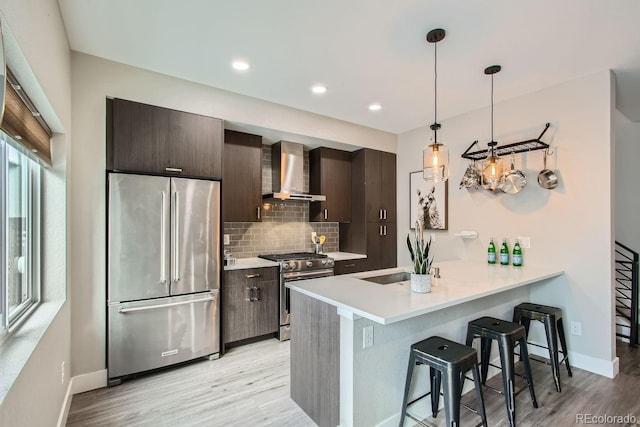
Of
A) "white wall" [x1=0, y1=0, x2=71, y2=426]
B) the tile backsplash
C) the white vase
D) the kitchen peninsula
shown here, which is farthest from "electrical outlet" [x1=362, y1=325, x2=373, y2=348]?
the tile backsplash

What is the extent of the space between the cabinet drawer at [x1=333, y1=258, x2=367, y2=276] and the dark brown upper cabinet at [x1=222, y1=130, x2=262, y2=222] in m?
1.23

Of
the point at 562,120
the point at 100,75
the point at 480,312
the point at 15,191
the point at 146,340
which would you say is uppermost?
the point at 100,75

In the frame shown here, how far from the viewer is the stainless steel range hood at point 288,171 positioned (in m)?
4.00

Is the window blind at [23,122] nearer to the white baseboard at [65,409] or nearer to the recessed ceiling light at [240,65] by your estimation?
the recessed ceiling light at [240,65]

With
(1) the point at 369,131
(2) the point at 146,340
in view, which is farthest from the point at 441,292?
(1) the point at 369,131

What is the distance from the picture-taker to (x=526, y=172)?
10.7 feet

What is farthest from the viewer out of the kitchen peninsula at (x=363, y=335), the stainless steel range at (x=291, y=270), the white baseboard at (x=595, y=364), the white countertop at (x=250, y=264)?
the stainless steel range at (x=291, y=270)

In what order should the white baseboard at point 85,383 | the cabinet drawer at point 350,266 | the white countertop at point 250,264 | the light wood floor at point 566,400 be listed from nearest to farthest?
1. the light wood floor at point 566,400
2. the white baseboard at point 85,383
3. the white countertop at point 250,264
4. the cabinet drawer at point 350,266

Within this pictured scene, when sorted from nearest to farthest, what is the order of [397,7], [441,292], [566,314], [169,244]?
1. [397,7]
2. [441,292]
3. [169,244]
4. [566,314]

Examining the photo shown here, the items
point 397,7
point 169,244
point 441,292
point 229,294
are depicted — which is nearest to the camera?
point 397,7

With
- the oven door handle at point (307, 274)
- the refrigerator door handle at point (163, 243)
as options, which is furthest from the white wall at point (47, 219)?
the oven door handle at point (307, 274)

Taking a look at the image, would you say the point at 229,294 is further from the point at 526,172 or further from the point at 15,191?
the point at 526,172

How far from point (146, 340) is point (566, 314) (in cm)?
392

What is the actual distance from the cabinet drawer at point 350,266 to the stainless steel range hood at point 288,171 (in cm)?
92
